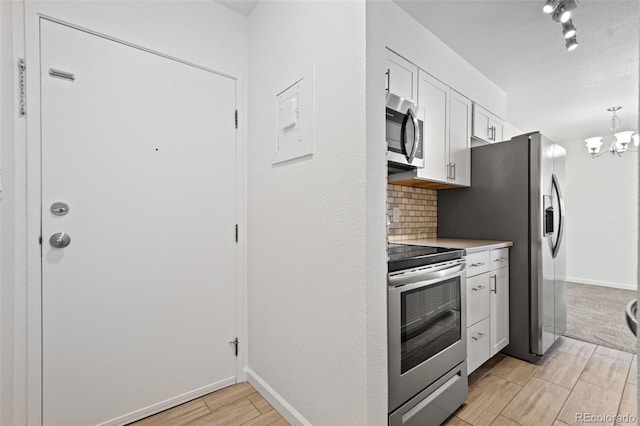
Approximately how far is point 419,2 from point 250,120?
1425 millimetres

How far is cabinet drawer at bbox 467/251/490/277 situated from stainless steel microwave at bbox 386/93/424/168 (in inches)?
30.7

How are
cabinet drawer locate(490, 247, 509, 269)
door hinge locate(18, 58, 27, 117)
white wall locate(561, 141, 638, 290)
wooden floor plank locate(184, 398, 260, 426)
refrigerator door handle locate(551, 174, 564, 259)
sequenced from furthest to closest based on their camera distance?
white wall locate(561, 141, 638, 290)
refrigerator door handle locate(551, 174, 564, 259)
cabinet drawer locate(490, 247, 509, 269)
wooden floor plank locate(184, 398, 260, 426)
door hinge locate(18, 58, 27, 117)

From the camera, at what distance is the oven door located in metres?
1.25

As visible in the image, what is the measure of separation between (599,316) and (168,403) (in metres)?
4.23

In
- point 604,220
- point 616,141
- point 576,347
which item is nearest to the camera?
point 576,347

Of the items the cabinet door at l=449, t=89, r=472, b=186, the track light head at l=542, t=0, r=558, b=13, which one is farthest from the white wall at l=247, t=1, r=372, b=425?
the cabinet door at l=449, t=89, r=472, b=186

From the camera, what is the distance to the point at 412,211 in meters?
2.58

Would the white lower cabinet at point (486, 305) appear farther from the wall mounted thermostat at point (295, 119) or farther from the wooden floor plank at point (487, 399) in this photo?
the wall mounted thermostat at point (295, 119)

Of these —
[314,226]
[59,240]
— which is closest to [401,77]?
[314,226]

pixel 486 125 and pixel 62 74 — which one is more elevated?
pixel 486 125

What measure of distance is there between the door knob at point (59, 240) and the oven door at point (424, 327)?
63.3 inches

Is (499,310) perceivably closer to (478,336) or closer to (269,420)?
(478,336)

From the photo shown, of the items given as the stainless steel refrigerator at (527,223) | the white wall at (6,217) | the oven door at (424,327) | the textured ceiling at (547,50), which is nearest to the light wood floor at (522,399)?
the stainless steel refrigerator at (527,223)

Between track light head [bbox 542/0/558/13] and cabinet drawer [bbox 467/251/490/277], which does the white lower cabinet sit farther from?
track light head [bbox 542/0/558/13]
